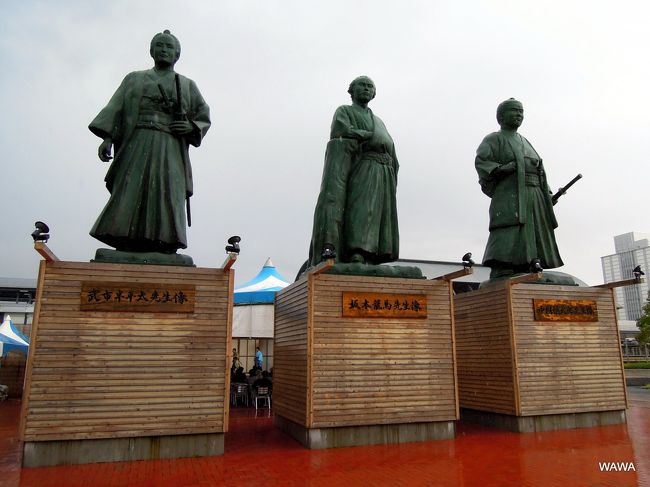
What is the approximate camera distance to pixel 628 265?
192 feet

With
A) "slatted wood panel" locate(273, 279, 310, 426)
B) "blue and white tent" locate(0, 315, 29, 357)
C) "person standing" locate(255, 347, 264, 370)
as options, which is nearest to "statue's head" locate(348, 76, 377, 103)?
"slatted wood panel" locate(273, 279, 310, 426)

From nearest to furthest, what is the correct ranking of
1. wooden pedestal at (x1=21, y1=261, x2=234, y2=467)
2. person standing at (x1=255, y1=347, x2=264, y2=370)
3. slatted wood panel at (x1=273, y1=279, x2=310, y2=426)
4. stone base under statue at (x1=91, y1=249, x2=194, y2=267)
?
1. wooden pedestal at (x1=21, y1=261, x2=234, y2=467)
2. stone base under statue at (x1=91, y1=249, x2=194, y2=267)
3. slatted wood panel at (x1=273, y1=279, x2=310, y2=426)
4. person standing at (x1=255, y1=347, x2=264, y2=370)

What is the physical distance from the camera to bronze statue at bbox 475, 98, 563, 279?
30.0 feet

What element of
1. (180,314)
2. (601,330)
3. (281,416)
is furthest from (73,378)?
(601,330)

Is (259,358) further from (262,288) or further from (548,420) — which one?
(548,420)

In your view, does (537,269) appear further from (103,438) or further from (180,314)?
(103,438)

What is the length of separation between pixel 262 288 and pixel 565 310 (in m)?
7.07

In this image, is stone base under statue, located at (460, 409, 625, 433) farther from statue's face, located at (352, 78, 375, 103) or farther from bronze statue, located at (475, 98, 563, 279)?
statue's face, located at (352, 78, 375, 103)

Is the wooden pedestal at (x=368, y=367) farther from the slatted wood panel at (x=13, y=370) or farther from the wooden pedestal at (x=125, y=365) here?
the slatted wood panel at (x=13, y=370)

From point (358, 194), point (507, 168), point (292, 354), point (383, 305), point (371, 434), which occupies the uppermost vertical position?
point (507, 168)

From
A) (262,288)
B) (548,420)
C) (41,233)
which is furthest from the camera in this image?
(262,288)

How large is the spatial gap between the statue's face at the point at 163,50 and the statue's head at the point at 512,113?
6201mm

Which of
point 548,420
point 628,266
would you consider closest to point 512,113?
point 548,420

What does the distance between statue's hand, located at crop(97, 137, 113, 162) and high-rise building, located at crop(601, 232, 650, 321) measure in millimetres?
61291
